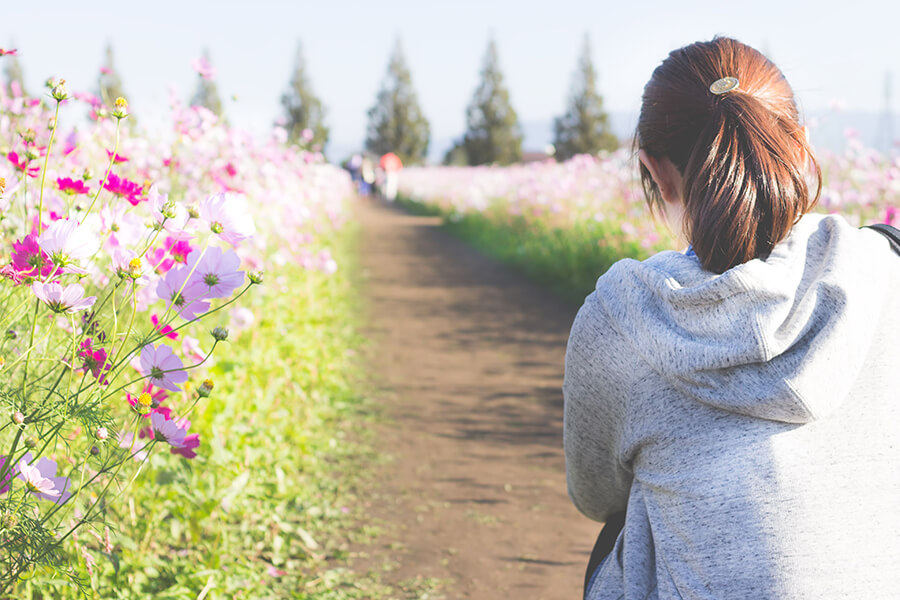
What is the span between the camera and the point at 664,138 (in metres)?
1.26

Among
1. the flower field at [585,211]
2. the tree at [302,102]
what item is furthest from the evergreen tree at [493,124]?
the flower field at [585,211]

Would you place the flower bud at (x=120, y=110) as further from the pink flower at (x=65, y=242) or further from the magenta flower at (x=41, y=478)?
the magenta flower at (x=41, y=478)

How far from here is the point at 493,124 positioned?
4106 centimetres

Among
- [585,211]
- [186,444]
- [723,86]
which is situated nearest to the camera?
[723,86]

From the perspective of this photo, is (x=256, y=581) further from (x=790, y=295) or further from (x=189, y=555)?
(x=790, y=295)

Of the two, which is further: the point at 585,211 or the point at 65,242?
the point at 585,211

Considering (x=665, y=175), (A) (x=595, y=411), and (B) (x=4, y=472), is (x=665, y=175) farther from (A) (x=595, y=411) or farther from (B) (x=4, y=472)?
(B) (x=4, y=472)

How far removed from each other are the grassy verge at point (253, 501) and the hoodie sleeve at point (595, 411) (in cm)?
93

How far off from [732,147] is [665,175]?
0.20m

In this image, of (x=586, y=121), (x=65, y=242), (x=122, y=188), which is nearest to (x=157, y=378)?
(x=65, y=242)

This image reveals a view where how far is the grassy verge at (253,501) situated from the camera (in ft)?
6.99

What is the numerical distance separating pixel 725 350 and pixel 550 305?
5859 millimetres

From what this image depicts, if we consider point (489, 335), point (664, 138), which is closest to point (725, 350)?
point (664, 138)

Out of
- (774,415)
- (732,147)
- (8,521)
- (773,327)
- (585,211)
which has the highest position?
(732,147)
